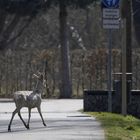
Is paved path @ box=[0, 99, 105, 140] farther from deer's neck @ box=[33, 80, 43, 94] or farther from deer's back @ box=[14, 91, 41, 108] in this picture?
deer's neck @ box=[33, 80, 43, 94]

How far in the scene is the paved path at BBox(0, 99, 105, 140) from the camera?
1652 centimetres

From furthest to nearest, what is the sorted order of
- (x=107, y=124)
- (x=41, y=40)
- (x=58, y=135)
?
(x=41, y=40) < (x=107, y=124) < (x=58, y=135)

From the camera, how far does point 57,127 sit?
1888cm

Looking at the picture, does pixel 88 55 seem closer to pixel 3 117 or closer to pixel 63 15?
pixel 63 15

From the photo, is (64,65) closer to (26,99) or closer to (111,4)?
(111,4)

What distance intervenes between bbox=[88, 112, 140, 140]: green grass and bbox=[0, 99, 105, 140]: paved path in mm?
207

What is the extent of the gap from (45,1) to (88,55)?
13.3 ft

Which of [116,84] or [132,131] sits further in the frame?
[116,84]

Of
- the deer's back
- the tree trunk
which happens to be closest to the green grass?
the deer's back

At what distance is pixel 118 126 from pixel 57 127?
1.53 metres

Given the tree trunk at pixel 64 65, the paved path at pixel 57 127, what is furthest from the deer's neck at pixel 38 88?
the tree trunk at pixel 64 65

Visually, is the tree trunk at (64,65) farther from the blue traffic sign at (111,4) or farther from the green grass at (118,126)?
the blue traffic sign at (111,4)

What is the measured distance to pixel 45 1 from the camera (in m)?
33.8

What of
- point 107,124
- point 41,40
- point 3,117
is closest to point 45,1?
point 3,117
